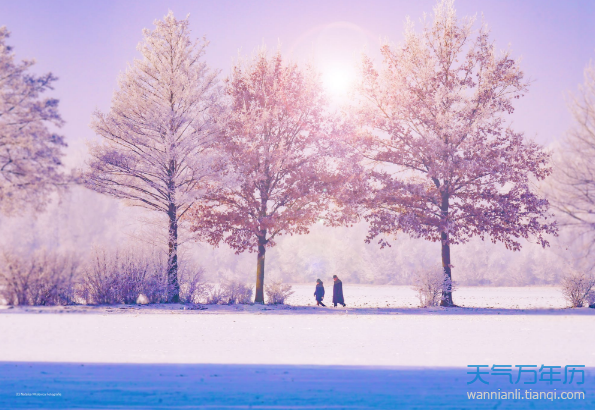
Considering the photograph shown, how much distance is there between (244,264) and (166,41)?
3887 cm

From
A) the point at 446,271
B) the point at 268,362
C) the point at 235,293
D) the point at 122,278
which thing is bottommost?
the point at 268,362

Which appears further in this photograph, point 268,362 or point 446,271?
point 446,271

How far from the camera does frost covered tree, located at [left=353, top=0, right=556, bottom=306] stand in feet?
72.1

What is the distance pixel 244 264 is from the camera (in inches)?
2330

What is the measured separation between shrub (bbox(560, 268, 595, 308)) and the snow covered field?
348 inches

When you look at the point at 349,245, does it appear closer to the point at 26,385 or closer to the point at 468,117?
the point at 468,117

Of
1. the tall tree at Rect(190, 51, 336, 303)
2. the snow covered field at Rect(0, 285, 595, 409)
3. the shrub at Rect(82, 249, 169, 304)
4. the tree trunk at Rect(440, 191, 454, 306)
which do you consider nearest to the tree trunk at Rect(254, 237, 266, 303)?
the tall tree at Rect(190, 51, 336, 303)

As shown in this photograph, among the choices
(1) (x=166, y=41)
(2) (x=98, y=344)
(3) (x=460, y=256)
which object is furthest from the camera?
(3) (x=460, y=256)

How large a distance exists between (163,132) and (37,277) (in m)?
7.26

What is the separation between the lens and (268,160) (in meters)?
22.5

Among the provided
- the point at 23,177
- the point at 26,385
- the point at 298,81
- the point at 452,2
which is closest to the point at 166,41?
the point at 298,81

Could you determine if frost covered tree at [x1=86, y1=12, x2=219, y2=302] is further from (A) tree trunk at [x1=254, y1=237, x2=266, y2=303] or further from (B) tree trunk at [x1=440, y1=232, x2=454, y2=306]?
(B) tree trunk at [x1=440, y1=232, x2=454, y2=306]

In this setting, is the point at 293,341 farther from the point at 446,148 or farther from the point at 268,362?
the point at 446,148

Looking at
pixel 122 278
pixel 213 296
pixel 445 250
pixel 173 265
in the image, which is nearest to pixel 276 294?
pixel 213 296
